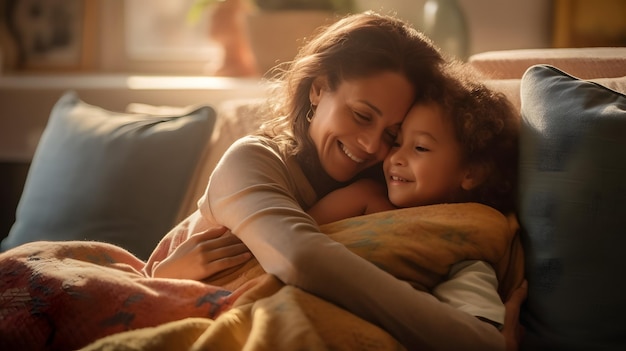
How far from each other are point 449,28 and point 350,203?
3.36ft

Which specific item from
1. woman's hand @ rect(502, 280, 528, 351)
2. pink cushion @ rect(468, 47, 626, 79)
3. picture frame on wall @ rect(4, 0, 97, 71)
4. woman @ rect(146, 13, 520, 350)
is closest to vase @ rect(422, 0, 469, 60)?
pink cushion @ rect(468, 47, 626, 79)

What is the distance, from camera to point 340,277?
0.94 metres

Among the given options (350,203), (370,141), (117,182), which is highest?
(370,141)

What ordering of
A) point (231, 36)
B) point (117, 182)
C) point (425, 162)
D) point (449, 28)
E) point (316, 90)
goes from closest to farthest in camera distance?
point (425, 162)
point (316, 90)
point (117, 182)
point (449, 28)
point (231, 36)

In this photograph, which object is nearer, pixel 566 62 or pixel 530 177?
pixel 530 177

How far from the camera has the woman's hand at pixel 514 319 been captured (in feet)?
3.36

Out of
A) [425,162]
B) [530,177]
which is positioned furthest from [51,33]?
[530,177]

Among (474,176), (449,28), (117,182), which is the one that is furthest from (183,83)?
(474,176)

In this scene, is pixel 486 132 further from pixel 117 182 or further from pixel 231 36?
pixel 231 36

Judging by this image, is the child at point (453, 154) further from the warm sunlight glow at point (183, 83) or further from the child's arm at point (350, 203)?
the warm sunlight glow at point (183, 83)

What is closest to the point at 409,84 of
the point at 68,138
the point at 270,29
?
the point at 68,138

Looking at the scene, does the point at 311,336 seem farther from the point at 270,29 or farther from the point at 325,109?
the point at 270,29

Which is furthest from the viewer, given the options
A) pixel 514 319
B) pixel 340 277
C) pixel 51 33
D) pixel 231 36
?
pixel 51 33

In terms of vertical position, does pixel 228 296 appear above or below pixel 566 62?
below
